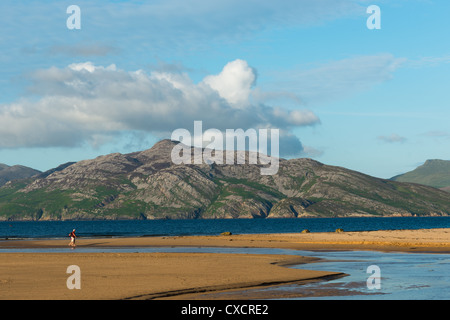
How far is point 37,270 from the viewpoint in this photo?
47.6 metres

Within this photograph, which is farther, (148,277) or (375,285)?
(148,277)

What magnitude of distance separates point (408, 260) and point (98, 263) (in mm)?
33386

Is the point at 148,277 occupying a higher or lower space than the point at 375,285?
higher

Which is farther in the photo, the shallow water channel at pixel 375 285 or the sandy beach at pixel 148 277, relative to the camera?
the sandy beach at pixel 148 277

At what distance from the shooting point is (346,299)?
31.3 m

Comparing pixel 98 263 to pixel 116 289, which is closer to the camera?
pixel 116 289

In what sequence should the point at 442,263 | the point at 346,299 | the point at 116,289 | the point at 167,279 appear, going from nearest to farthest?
the point at 346,299
the point at 116,289
the point at 167,279
the point at 442,263

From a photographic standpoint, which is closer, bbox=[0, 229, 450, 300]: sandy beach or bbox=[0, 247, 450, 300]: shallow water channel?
bbox=[0, 247, 450, 300]: shallow water channel
